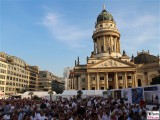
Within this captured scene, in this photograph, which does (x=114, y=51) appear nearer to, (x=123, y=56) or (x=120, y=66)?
(x=123, y=56)

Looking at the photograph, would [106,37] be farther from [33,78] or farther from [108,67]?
[33,78]

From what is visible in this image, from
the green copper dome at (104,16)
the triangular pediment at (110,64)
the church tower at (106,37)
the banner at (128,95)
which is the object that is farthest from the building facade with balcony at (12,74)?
the banner at (128,95)

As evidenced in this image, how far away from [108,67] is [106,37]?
14.5 m

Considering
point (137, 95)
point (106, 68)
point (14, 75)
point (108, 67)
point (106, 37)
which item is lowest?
point (137, 95)

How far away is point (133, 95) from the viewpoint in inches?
1047

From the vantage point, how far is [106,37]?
79.2 metres

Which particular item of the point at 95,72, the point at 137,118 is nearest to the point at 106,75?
the point at 95,72

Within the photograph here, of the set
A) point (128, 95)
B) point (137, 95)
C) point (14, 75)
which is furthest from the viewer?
point (14, 75)

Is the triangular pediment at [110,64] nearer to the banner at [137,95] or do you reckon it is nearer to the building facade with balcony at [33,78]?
the banner at [137,95]

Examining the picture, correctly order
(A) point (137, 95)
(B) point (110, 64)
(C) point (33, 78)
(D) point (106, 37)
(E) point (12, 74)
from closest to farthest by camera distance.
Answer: (A) point (137, 95)
(B) point (110, 64)
(D) point (106, 37)
(E) point (12, 74)
(C) point (33, 78)

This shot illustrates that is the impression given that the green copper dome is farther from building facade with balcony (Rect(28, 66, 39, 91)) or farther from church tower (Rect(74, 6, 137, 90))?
building facade with balcony (Rect(28, 66, 39, 91))

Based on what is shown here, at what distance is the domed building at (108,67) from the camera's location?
68.8m

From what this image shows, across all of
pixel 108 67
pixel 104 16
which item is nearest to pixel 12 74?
pixel 108 67

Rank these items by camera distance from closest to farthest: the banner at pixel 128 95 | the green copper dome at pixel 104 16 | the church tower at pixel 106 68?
the banner at pixel 128 95 < the church tower at pixel 106 68 < the green copper dome at pixel 104 16
